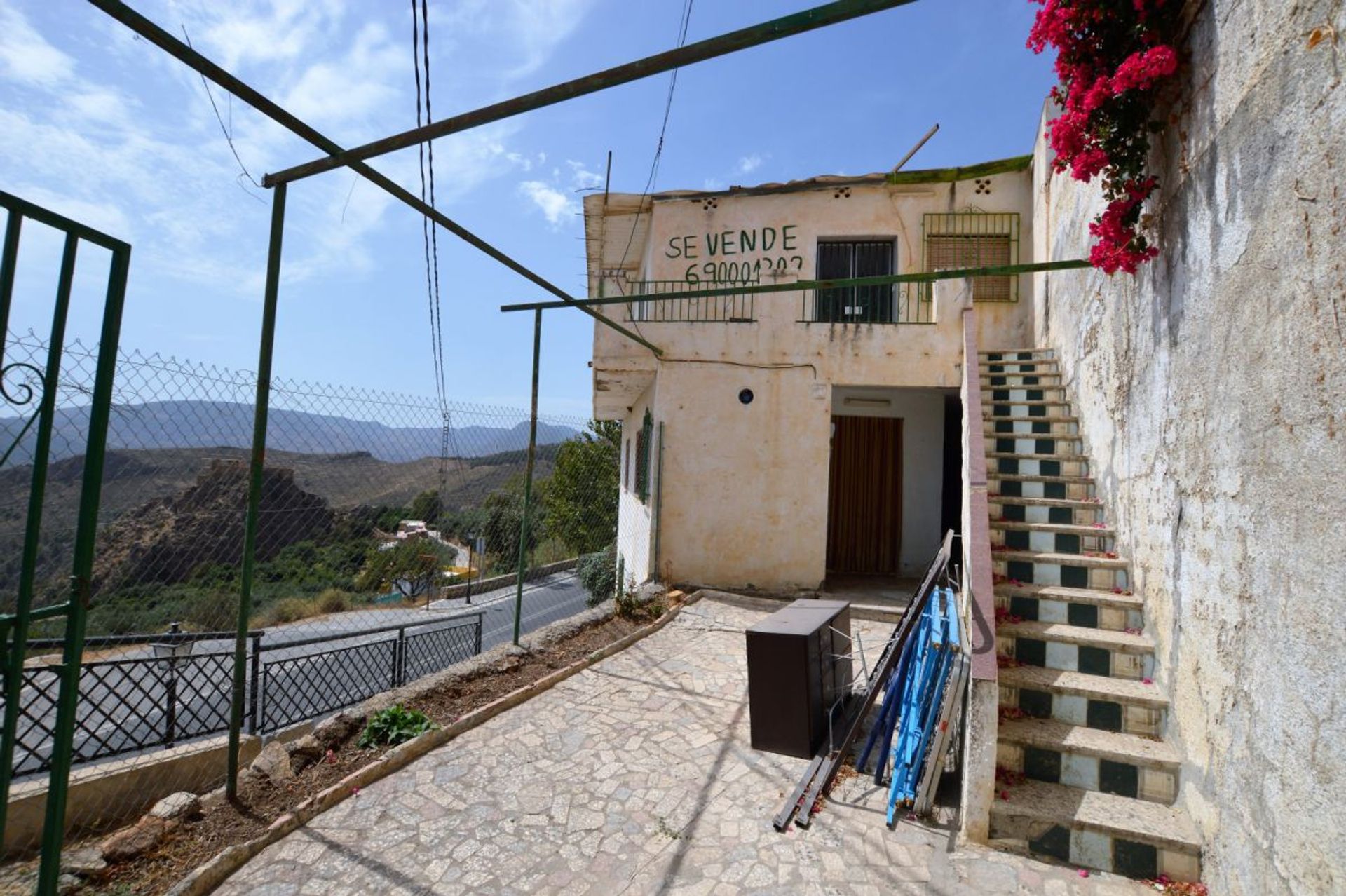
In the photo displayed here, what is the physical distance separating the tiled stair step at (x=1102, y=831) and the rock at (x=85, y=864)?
13.6 ft

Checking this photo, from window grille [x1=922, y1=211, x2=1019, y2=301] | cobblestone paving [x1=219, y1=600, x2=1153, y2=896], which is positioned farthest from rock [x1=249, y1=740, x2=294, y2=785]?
window grille [x1=922, y1=211, x2=1019, y2=301]

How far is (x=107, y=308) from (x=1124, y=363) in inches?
211

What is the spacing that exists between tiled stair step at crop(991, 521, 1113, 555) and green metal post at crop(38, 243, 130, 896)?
16.3 feet

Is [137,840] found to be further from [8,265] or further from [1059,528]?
[1059,528]

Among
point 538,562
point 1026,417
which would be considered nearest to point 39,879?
point 1026,417

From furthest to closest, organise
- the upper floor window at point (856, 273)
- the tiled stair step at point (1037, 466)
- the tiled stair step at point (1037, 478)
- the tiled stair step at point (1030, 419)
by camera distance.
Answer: the upper floor window at point (856, 273)
the tiled stair step at point (1030, 419)
the tiled stair step at point (1037, 466)
the tiled stair step at point (1037, 478)

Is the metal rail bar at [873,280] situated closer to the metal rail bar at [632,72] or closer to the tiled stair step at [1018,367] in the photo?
the tiled stair step at [1018,367]

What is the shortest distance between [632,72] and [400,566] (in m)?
8.04

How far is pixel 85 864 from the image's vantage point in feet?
9.15

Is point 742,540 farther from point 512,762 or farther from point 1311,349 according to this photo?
point 1311,349

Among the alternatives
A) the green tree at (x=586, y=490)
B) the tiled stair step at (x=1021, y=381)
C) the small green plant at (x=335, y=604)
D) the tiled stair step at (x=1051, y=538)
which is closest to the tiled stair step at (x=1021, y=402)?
the tiled stair step at (x=1021, y=381)

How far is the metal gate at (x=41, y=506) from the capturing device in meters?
1.72

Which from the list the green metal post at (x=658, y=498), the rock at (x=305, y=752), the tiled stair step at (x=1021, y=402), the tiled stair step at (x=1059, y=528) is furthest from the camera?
the green metal post at (x=658, y=498)

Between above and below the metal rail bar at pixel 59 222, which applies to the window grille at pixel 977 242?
above
